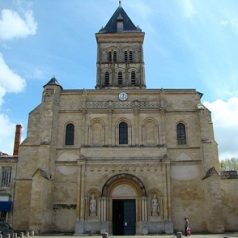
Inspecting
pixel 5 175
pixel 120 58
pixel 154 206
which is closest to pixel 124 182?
pixel 154 206

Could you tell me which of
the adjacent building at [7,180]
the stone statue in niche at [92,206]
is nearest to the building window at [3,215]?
the adjacent building at [7,180]

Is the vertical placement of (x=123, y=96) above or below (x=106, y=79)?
below

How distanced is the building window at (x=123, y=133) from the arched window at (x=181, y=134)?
4.56 metres

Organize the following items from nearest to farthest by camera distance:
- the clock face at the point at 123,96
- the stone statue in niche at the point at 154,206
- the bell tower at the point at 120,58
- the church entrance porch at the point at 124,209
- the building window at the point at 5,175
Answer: the church entrance porch at the point at 124,209 → the stone statue in niche at the point at 154,206 → the building window at the point at 5,175 → the clock face at the point at 123,96 → the bell tower at the point at 120,58

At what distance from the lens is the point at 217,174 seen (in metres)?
25.2

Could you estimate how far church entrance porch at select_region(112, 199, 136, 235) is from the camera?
Result: 2555 cm

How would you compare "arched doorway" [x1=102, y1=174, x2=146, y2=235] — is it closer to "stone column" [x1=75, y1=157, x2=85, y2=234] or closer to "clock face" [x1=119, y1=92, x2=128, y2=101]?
"stone column" [x1=75, y1=157, x2=85, y2=234]

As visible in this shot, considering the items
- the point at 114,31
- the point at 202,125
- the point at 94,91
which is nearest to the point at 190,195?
the point at 202,125

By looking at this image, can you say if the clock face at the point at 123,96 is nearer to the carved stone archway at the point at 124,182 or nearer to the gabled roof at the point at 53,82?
the gabled roof at the point at 53,82

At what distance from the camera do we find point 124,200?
86.0 feet

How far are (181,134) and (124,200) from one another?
7522 millimetres

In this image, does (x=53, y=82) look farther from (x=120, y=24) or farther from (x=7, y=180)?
(x=120, y=24)

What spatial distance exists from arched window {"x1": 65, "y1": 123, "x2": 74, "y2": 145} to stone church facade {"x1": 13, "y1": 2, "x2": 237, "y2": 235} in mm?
88

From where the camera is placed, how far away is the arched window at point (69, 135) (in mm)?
27906
